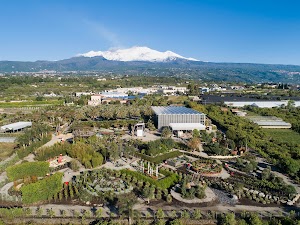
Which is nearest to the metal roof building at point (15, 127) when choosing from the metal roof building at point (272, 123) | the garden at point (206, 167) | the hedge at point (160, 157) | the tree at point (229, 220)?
the hedge at point (160, 157)

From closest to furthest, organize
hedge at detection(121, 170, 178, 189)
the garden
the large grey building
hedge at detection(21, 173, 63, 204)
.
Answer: hedge at detection(21, 173, 63, 204), hedge at detection(121, 170, 178, 189), the garden, the large grey building

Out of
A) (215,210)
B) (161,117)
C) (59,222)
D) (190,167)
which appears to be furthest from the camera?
(161,117)

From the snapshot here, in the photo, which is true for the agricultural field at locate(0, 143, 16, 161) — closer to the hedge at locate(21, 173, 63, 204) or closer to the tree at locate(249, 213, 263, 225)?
the hedge at locate(21, 173, 63, 204)

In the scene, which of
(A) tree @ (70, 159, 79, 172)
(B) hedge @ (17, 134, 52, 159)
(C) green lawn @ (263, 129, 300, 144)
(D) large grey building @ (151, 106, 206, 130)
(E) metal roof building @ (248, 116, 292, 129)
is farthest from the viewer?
(E) metal roof building @ (248, 116, 292, 129)

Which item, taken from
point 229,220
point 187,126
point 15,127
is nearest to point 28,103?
point 15,127

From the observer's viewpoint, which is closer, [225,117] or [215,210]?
[215,210]

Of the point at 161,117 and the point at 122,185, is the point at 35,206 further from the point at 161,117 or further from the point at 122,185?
the point at 161,117

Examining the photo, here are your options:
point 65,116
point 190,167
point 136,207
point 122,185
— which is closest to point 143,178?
point 122,185

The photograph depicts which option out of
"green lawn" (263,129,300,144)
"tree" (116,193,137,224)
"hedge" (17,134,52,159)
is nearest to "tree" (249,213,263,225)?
"tree" (116,193,137,224)
